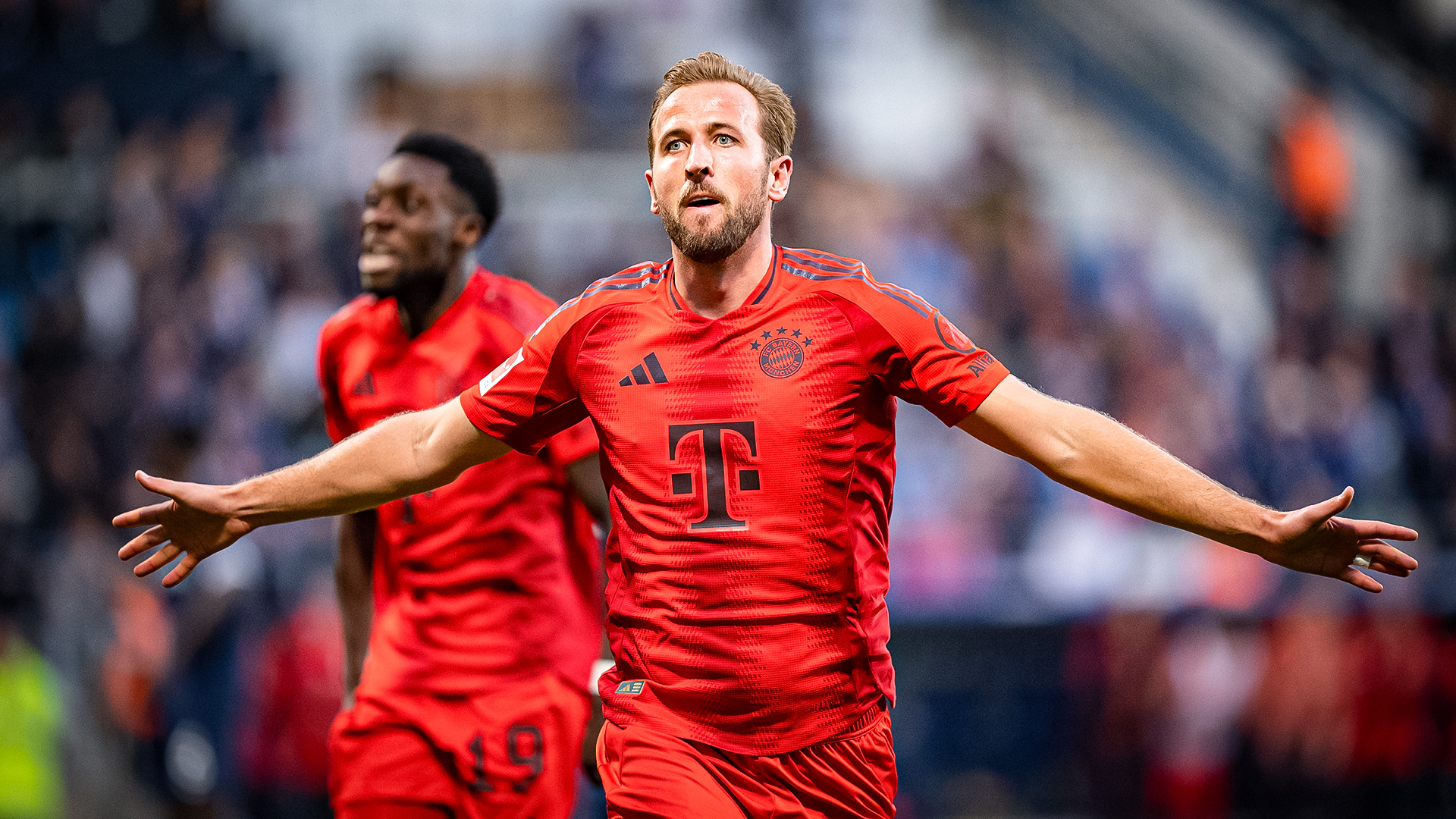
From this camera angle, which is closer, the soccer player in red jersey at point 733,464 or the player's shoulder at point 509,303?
the soccer player in red jersey at point 733,464

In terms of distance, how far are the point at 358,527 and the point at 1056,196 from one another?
427 inches

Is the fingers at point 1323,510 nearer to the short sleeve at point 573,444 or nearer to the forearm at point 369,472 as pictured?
the forearm at point 369,472

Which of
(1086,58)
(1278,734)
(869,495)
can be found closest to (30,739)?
(869,495)

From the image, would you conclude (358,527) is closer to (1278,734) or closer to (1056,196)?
(1278,734)

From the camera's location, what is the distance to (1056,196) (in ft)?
46.4

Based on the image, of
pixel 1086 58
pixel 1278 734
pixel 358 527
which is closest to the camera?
pixel 358 527

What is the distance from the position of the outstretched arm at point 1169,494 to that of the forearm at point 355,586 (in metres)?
2.21

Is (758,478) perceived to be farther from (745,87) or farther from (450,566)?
(450,566)

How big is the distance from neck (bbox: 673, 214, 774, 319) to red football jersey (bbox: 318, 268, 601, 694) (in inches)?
35.8

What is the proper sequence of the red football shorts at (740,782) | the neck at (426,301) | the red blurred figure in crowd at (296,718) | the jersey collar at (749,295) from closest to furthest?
1. the red football shorts at (740,782)
2. the jersey collar at (749,295)
3. the neck at (426,301)
4. the red blurred figure in crowd at (296,718)

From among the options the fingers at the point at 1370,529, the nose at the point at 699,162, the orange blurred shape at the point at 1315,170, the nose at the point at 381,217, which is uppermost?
the orange blurred shape at the point at 1315,170

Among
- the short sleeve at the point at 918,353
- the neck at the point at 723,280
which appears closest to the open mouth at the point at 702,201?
the neck at the point at 723,280

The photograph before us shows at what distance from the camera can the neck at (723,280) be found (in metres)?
3.55

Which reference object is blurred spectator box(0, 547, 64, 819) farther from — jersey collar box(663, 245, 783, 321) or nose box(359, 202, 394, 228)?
jersey collar box(663, 245, 783, 321)
